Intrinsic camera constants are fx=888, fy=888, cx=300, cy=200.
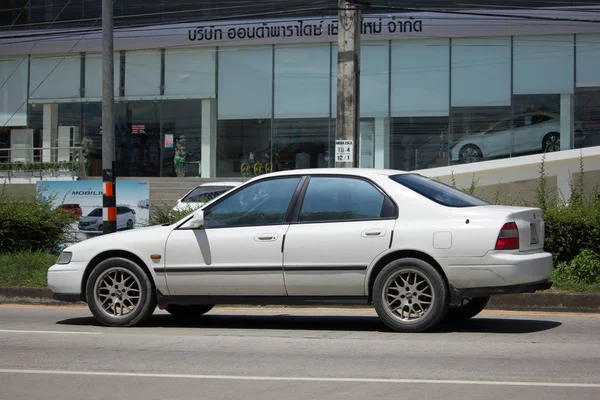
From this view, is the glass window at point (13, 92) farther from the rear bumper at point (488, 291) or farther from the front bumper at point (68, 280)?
the rear bumper at point (488, 291)

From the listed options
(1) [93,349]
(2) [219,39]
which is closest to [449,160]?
(2) [219,39]

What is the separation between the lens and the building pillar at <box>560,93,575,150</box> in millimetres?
28188

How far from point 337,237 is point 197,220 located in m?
1.47

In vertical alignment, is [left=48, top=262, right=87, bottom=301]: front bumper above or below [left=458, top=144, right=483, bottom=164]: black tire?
below

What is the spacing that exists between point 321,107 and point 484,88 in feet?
18.0

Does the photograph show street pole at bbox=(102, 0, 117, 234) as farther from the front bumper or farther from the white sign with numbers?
the front bumper

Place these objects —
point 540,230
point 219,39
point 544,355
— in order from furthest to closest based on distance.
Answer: point 219,39 → point 540,230 → point 544,355

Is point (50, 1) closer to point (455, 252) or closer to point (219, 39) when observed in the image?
point (219, 39)

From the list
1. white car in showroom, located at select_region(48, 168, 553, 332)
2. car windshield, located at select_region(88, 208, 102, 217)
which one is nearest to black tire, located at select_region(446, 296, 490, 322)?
white car in showroom, located at select_region(48, 168, 553, 332)

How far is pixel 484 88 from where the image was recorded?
28.9 m

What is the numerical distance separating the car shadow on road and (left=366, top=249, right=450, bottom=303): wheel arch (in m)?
0.65

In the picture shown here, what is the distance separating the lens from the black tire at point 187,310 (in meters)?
10.3

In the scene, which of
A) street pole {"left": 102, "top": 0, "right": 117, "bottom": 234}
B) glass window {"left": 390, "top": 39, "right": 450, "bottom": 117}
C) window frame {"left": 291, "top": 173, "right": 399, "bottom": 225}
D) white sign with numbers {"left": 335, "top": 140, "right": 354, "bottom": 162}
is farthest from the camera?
glass window {"left": 390, "top": 39, "right": 450, "bottom": 117}

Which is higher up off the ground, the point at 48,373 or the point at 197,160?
the point at 197,160
